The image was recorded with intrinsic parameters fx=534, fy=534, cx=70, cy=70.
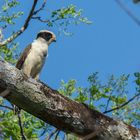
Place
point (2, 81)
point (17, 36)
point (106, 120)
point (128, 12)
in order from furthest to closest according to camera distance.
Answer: point (17, 36), point (106, 120), point (2, 81), point (128, 12)

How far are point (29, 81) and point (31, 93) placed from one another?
91 millimetres

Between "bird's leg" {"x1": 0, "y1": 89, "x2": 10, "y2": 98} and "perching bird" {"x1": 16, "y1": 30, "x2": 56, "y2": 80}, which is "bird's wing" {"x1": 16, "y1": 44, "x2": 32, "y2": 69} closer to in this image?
"perching bird" {"x1": 16, "y1": 30, "x2": 56, "y2": 80}

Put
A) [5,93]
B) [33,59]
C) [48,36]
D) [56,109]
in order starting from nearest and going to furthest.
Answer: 1. [5,93]
2. [56,109]
3. [33,59]
4. [48,36]

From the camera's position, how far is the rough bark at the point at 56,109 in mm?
3109

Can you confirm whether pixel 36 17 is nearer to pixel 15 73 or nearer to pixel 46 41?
pixel 46 41

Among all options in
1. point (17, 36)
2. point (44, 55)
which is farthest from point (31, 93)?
point (17, 36)

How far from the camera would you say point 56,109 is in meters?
3.18

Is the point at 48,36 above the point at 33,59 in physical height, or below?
above

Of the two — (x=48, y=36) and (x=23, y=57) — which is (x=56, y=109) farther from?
(x=48, y=36)

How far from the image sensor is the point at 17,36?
26.0 ft

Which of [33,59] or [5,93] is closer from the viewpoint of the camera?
[5,93]

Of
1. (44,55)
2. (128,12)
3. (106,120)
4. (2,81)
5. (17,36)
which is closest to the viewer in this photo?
(128,12)

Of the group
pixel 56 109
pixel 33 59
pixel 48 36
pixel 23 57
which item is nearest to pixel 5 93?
pixel 56 109

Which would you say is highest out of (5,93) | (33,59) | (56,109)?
(33,59)
